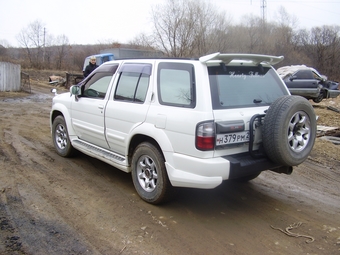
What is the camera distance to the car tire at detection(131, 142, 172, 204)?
3916mm

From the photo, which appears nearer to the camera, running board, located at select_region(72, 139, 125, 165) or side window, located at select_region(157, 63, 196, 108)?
side window, located at select_region(157, 63, 196, 108)

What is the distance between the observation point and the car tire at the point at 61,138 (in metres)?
5.90

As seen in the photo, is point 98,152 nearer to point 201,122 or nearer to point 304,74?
point 201,122

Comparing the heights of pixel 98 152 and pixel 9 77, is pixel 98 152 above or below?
below

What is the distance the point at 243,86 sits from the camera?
399cm

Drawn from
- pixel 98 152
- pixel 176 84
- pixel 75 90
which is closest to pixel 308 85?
pixel 75 90

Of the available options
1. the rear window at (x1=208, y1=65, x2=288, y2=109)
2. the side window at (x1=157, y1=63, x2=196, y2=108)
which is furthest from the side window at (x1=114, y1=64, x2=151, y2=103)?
the rear window at (x1=208, y1=65, x2=288, y2=109)

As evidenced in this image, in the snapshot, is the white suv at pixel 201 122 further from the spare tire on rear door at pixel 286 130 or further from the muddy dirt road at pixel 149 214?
the muddy dirt road at pixel 149 214

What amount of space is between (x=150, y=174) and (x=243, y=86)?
1.64 meters

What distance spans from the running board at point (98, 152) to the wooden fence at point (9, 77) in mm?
16405

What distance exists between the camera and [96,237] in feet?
11.0

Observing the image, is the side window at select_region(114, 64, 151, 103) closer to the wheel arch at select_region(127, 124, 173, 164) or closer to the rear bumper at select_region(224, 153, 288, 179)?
the wheel arch at select_region(127, 124, 173, 164)

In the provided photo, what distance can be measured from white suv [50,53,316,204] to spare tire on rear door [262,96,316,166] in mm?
11

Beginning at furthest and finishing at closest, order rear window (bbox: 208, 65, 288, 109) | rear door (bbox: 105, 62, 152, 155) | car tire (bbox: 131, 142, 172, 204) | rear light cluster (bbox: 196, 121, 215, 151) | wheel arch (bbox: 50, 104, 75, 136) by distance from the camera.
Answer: wheel arch (bbox: 50, 104, 75, 136), rear door (bbox: 105, 62, 152, 155), car tire (bbox: 131, 142, 172, 204), rear window (bbox: 208, 65, 288, 109), rear light cluster (bbox: 196, 121, 215, 151)
